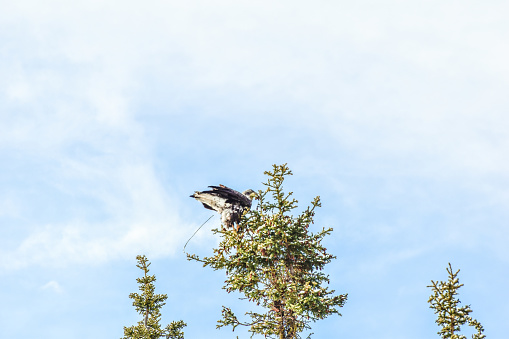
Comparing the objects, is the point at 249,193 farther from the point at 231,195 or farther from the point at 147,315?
the point at 147,315

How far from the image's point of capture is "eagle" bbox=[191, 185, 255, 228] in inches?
779

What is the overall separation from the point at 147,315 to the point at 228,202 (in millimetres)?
10917

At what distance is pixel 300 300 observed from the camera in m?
→ 17.1

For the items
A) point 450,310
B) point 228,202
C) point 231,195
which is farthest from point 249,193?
point 450,310

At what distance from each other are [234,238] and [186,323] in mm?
10187

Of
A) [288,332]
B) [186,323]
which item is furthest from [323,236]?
[186,323]

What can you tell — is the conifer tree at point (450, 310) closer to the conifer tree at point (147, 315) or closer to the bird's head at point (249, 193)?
the bird's head at point (249, 193)

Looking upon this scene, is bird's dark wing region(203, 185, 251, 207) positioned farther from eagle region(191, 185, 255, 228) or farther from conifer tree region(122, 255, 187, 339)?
conifer tree region(122, 255, 187, 339)

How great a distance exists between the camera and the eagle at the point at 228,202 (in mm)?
19781

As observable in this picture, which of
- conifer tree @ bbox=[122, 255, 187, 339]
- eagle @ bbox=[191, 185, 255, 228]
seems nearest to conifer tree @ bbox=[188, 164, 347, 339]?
eagle @ bbox=[191, 185, 255, 228]

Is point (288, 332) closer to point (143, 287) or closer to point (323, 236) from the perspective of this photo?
point (323, 236)

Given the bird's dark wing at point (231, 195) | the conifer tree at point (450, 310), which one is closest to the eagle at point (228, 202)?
the bird's dark wing at point (231, 195)

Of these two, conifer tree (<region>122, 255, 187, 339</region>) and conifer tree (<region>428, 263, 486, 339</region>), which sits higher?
conifer tree (<region>122, 255, 187, 339</region>)

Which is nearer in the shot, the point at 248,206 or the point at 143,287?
the point at 248,206
